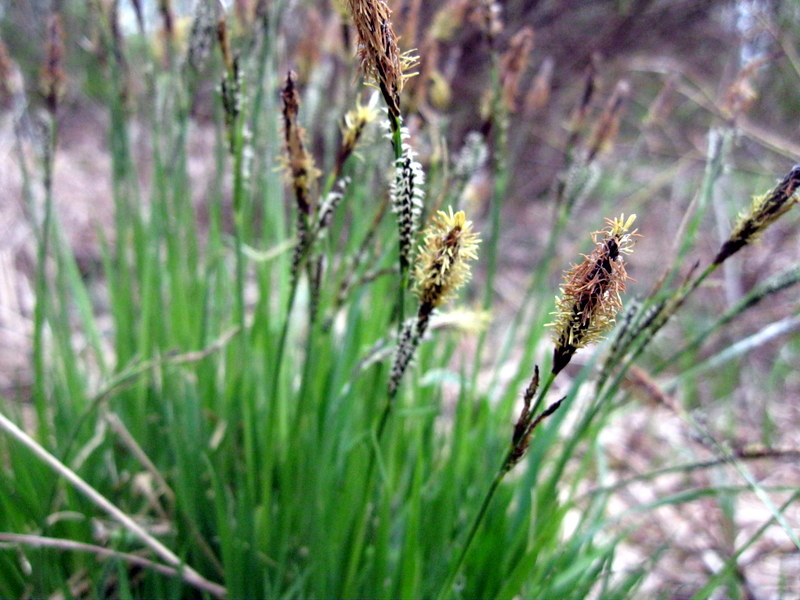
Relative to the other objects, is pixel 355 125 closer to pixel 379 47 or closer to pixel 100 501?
pixel 379 47

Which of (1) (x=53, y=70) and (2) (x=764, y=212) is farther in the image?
(1) (x=53, y=70)

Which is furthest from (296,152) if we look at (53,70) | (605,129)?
(605,129)

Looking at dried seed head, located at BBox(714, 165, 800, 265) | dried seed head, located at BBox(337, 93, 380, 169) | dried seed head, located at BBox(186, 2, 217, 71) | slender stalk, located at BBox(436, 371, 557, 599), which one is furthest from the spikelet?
dried seed head, located at BBox(186, 2, 217, 71)

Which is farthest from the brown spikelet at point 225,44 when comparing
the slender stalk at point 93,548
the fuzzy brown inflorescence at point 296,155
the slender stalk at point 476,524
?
the slender stalk at point 93,548

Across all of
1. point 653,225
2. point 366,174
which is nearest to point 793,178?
point 366,174

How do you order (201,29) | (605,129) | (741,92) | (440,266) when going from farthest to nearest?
(605,129) → (741,92) → (201,29) → (440,266)

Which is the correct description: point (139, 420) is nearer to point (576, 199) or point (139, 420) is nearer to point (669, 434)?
point (576, 199)

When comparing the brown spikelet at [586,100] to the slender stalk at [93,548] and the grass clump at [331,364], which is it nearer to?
the grass clump at [331,364]
